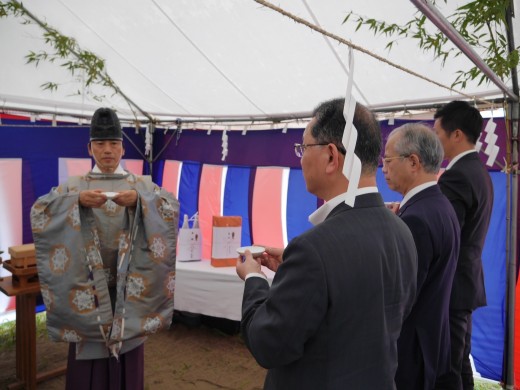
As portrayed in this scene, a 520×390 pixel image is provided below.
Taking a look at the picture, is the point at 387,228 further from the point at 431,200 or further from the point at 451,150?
the point at 451,150

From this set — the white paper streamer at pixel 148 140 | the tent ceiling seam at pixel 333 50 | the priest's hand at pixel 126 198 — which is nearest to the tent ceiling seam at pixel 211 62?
the tent ceiling seam at pixel 333 50

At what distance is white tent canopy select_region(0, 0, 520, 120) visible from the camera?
2.66m

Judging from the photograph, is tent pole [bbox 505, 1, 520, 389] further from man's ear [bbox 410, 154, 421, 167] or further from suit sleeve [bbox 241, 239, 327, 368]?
suit sleeve [bbox 241, 239, 327, 368]

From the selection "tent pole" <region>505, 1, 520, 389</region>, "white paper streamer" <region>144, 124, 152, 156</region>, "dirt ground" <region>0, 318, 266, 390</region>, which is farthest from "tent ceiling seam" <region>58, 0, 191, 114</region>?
"tent pole" <region>505, 1, 520, 389</region>

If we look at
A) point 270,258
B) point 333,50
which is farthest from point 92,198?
point 333,50

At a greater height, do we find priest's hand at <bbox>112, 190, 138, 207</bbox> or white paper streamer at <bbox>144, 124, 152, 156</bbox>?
white paper streamer at <bbox>144, 124, 152, 156</bbox>

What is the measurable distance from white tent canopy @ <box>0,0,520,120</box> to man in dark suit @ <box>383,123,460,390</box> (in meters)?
1.18

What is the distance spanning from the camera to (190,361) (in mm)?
3414

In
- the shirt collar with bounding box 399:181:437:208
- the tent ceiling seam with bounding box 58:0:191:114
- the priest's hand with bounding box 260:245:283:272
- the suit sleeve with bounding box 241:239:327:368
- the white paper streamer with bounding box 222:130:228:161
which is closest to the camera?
the suit sleeve with bounding box 241:239:327:368

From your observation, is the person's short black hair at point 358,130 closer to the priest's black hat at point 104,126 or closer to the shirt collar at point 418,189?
the shirt collar at point 418,189

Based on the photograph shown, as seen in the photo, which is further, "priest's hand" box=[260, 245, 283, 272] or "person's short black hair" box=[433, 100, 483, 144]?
"person's short black hair" box=[433, 100, 483, 144]

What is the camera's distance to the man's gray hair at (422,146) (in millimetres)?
1622

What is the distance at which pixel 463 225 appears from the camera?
1916mm

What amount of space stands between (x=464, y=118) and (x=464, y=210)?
51 centimetres
